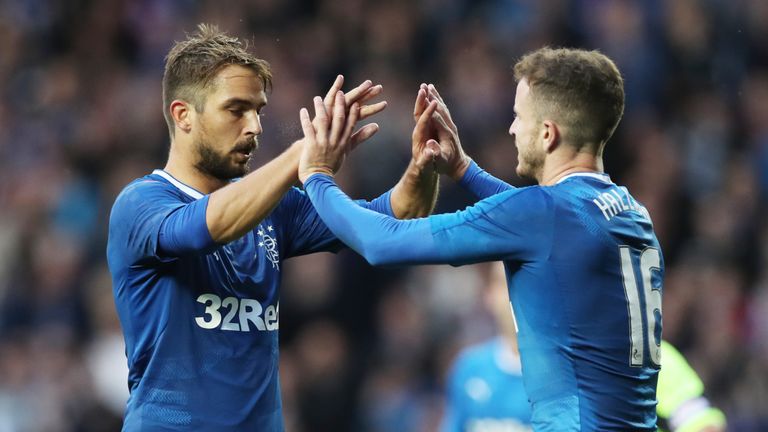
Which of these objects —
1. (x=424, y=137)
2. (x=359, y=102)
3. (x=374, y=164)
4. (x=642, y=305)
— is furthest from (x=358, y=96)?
(x=374, y=164)

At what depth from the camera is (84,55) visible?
1180 centimetres

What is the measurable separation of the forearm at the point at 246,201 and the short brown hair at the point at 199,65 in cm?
53

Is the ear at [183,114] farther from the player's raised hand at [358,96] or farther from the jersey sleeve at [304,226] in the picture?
the player's raised hand at [358,96]

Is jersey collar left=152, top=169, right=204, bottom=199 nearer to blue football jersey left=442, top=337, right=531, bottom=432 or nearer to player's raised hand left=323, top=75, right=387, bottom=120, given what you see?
player's raised hand left=323, top=75, right=387, bottom=120

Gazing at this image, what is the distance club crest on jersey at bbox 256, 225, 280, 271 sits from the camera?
4.65 m

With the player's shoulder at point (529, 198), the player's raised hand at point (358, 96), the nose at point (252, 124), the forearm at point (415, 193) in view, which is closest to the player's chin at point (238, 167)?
the nose at point (252, 124)

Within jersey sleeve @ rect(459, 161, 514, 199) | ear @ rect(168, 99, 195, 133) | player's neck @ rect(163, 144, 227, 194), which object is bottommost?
jersey sleeve @ rect(459, 161, 514, 199)

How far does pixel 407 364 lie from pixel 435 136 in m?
5.26

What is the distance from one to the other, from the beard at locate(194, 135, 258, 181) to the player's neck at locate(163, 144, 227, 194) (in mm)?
23

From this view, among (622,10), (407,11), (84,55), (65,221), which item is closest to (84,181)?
(65,221)

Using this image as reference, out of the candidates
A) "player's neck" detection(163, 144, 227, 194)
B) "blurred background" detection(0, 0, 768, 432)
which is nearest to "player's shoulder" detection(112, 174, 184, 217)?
"player's neck" detection(163, 144, 227, 194)

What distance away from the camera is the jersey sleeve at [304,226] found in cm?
486

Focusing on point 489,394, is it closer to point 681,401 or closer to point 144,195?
point 681,401

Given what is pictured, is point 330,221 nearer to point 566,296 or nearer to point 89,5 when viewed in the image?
point 566,296
